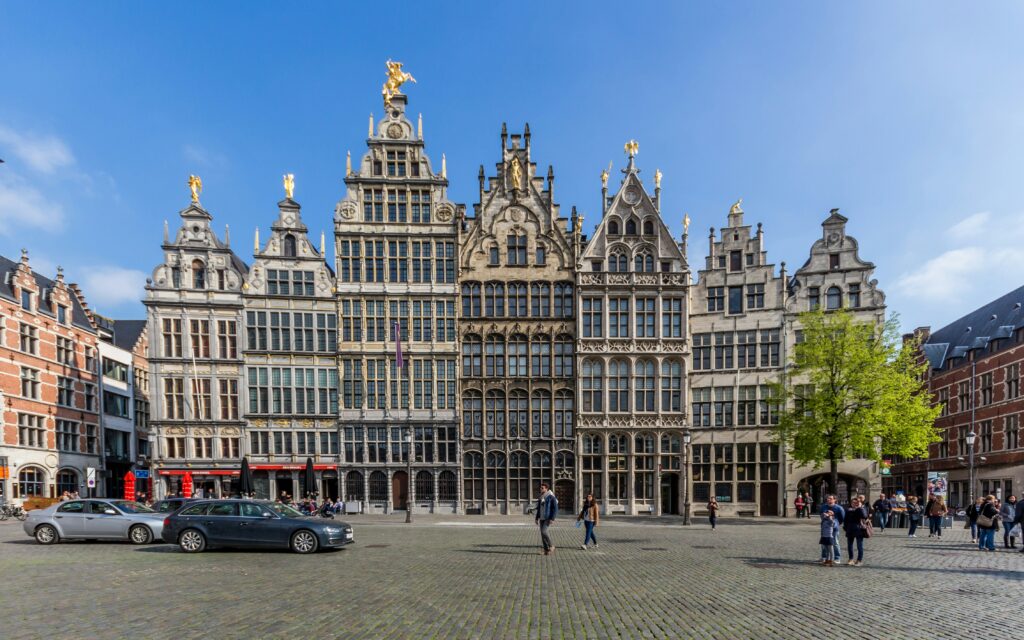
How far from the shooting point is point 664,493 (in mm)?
37906

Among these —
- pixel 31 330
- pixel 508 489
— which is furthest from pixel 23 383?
pixel 508 489

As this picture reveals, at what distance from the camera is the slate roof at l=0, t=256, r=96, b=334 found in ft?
126

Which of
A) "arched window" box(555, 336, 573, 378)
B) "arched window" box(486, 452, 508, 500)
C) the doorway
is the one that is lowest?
the doorway

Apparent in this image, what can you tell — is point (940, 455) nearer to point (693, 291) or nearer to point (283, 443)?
point (693, 291)

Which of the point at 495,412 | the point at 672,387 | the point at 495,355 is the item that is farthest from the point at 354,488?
the point at 672,387

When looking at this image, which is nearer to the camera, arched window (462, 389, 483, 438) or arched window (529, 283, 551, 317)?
arched window (462, 389, 483, 438)

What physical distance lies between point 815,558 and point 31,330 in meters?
47.4

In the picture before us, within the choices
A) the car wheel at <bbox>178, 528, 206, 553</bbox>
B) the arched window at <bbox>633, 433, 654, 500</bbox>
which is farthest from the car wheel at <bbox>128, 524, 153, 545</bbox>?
the arched window at <bbox>633, 433, 654, 500</bbox>

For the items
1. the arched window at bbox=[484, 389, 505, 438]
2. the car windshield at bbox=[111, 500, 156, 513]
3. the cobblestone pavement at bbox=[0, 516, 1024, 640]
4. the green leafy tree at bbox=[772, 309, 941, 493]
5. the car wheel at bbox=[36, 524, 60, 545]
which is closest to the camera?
the cobblestone pavement at bbox=[0, 516, 1024, 640]

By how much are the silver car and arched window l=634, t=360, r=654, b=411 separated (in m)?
27.2

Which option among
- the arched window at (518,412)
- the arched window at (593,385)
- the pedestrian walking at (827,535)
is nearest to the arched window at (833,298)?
the arched window at (593,385)

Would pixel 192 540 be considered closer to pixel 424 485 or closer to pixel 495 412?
pixel 424 485

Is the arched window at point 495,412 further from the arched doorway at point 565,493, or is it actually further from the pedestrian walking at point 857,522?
the pedestrian walking at point 857,522

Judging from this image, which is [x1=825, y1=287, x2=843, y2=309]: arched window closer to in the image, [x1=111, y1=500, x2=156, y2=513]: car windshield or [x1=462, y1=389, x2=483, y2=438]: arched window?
[x1=462, y1=389, x2=483, y2=438]: arched window
